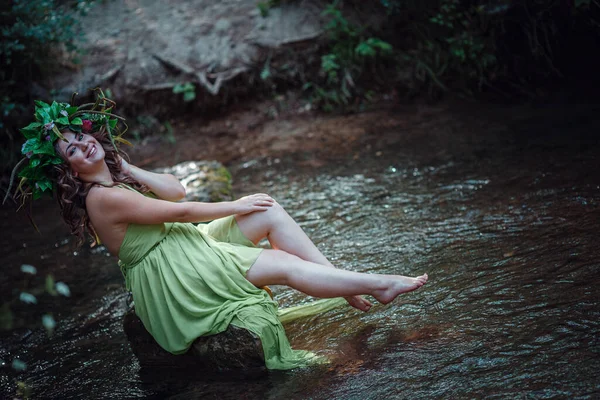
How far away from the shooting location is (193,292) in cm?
323

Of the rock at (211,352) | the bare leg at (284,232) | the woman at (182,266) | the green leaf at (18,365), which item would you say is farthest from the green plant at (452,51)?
the green leaf at (18,365)

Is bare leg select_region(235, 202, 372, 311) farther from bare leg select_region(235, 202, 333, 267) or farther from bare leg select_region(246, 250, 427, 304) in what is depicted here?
bare leg select_region(246, 250, 427, 304)

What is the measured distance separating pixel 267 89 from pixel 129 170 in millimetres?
5475

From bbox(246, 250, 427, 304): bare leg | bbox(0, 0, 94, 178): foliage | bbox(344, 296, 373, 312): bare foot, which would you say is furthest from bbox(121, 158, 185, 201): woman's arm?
bbox(0, 0, 94, 178): foliage

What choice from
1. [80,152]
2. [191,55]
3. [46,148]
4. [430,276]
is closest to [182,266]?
[80,152]

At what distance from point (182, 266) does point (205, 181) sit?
2.45 meters

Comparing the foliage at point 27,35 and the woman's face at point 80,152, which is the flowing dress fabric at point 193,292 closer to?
the woman's face at point 80,152

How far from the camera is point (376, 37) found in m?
8.48

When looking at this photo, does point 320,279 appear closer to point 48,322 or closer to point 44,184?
point 44,184

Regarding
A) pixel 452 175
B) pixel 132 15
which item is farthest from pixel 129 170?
pixel 132 15

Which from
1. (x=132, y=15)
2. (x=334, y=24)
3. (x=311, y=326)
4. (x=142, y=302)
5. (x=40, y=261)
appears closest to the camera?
(x=142, y=302)

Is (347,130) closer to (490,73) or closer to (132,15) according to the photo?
(490,73)

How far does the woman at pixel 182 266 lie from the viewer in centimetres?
320

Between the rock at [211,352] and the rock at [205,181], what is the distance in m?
1.99
